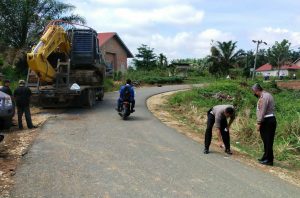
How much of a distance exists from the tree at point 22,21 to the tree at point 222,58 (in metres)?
37.5

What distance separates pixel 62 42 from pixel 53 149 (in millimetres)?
9483

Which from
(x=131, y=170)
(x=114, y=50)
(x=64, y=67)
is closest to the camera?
(x=131, y=170)

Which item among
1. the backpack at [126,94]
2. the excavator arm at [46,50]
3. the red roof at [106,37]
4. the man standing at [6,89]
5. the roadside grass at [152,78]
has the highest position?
the red roof at [106,37]

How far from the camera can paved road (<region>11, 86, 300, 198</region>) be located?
304 inches

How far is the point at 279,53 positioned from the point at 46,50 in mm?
77878

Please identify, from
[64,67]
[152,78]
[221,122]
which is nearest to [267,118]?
[221,122]

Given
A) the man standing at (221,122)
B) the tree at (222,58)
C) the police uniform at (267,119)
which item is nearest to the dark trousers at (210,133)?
the man standing at (221,122)

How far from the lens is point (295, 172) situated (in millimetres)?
10180

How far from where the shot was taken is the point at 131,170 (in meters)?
9.09

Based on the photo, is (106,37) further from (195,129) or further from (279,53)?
(279,53)

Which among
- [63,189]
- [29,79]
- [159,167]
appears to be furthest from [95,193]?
[29,79]

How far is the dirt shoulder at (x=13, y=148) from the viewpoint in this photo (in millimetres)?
8133

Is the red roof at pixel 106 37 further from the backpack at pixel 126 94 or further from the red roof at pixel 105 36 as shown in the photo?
the backpack at pixel 126 94

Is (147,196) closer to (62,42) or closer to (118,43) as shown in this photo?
(62,42)
